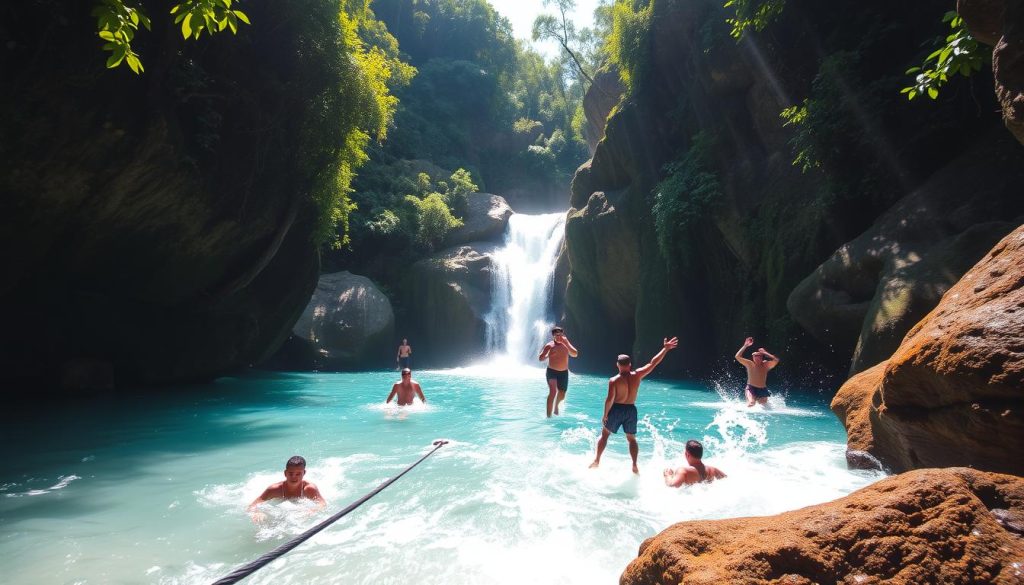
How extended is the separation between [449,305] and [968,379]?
2191cm

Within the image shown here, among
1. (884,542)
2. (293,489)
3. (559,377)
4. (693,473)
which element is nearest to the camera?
(884,542)

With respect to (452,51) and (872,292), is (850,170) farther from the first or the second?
(452,51)

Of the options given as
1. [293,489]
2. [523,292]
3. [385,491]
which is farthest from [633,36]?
[293,489]

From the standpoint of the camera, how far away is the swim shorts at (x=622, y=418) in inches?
248

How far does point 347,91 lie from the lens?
42.0 ft

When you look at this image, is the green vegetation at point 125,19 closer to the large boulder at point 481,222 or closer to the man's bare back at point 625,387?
the man's bare back at point 625,387

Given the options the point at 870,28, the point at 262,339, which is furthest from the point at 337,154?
the point at 870,28

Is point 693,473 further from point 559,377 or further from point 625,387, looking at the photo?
point 559,377

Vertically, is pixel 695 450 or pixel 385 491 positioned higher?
pixel 695 450

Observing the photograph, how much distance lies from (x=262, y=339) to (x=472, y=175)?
78.0 feet

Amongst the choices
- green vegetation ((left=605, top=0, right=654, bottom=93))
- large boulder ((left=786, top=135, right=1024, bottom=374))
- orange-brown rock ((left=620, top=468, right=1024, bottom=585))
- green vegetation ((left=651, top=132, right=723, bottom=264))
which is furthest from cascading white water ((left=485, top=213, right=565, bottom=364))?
orange-brown rock ((left=620, top=468, right=1024, bottom=585))

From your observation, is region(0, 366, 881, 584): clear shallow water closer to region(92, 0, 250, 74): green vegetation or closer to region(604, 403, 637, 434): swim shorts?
region(604, 403, 637, 434): swim shorts

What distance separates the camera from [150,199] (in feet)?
32.7

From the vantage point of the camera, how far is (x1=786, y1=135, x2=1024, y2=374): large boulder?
715cm
